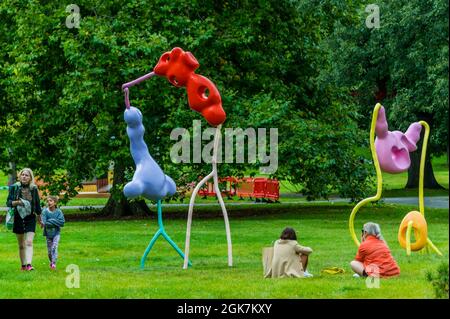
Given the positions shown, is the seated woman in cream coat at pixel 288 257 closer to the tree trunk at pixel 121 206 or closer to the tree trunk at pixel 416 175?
the tree trunk at pixel 121 206

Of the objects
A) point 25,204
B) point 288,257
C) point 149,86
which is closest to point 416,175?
point 149,86

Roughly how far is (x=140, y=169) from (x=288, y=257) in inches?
98.4

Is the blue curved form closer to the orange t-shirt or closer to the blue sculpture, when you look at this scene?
the blue sculpture

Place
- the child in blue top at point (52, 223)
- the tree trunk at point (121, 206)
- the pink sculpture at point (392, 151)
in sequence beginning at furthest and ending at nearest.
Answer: the tree trunk at point (121, 206) → the pink sculpture at point (392, 151) → the child in blue top at point (52, 223)

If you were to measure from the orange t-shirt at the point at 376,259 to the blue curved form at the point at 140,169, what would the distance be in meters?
3.02

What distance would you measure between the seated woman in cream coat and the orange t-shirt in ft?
2.44

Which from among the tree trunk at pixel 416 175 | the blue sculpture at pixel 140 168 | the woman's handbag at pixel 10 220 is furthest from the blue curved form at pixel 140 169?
the tree trunk at pixel 416 175

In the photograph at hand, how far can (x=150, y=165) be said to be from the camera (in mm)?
15016

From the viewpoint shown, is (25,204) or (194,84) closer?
(194,84)

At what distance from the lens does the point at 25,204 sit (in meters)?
15.2

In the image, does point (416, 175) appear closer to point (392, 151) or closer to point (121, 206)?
point (121, 206)

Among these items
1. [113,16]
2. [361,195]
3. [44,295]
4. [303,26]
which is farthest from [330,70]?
[44,295]

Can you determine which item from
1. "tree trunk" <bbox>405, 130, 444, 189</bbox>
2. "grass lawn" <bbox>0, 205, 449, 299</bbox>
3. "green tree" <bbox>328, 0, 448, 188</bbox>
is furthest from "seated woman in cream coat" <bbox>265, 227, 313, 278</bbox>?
"tree trunk" <bbox>405, 130, 444, 189</bbox>

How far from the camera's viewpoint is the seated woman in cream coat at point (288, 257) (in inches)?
548
